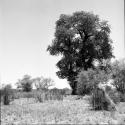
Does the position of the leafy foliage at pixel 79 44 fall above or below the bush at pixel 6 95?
above

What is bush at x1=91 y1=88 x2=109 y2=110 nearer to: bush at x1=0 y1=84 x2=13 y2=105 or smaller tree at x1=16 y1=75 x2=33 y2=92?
bush at x1=0 y1=84 x2=13 y2=105

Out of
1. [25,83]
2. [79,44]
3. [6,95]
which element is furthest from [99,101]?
[25,83]

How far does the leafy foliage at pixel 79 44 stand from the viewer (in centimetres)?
4009

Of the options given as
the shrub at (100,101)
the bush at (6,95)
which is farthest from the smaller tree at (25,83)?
the shrub at (100,101)

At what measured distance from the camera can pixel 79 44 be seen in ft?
133

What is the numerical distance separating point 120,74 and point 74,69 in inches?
392

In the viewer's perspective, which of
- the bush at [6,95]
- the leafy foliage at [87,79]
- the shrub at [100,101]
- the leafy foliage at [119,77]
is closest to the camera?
the shrub at [100,101]

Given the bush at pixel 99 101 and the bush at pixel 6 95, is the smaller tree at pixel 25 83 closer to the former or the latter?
the bush at pixel 6 95

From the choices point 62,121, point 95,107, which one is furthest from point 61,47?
point 62,121

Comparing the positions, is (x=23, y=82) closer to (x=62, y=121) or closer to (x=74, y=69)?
(x=74, y=69)

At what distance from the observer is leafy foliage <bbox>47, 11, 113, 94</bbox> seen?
40094mm

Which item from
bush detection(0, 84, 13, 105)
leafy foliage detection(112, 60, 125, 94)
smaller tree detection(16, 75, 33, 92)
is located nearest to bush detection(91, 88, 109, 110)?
bush detection(0, 84, 13, 105)

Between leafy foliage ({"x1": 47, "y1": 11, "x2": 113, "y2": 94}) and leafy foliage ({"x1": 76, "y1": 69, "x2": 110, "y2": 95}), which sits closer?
leafy foliage ({"x1": 76, "y1": 69, "x2": 110, "y2": 95})

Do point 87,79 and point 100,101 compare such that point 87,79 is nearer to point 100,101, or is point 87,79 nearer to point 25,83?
point 100,101
